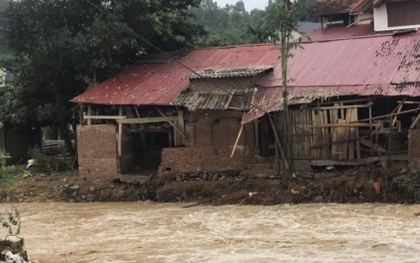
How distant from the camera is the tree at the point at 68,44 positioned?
18.9 meters

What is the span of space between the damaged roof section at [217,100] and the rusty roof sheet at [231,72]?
46 cm

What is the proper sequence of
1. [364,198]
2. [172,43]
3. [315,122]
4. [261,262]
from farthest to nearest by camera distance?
1. [172,43]
2. [315,122]
3. [364,198]
4. [261,262]

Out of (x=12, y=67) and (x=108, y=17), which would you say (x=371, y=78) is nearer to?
(x=108, y=17)

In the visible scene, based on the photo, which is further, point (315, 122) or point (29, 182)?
point (29, 182)

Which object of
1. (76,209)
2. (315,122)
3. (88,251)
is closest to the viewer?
(88,251)

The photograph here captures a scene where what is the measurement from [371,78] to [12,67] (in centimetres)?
1409

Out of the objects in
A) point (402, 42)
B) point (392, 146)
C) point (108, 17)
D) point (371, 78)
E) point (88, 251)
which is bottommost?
point (88, 251)

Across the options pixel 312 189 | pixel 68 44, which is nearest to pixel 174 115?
pixel 312 189

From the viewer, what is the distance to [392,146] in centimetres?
1509

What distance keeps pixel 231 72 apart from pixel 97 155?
5146 millimetres

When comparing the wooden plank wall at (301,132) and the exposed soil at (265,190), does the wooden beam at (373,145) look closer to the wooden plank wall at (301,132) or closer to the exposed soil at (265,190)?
the exposed soil at (265,190)

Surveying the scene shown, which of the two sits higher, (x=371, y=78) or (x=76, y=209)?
(x=371, y=78)

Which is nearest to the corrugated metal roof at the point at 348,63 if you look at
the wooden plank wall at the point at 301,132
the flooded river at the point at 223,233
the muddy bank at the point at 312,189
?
the wooden plank wall at the point at 301,132

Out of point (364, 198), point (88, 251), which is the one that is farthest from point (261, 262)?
point (364, 198)
